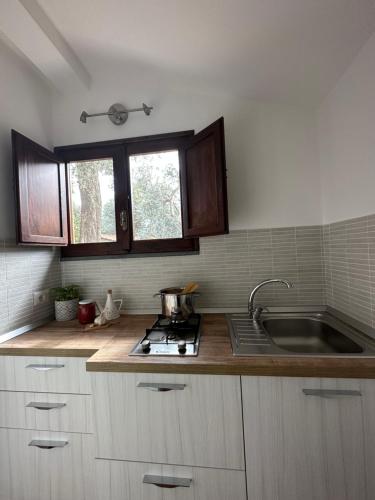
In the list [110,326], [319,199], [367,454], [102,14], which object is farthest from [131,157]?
[367,454]

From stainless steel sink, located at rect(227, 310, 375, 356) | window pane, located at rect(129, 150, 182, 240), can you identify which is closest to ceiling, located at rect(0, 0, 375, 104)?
window pane, located at rect(129, 150, 182, 240)

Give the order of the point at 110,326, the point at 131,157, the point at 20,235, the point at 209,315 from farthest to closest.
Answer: the point at 131,157 < the point at 209,315 < the point at 110,326 < the point at 20,235

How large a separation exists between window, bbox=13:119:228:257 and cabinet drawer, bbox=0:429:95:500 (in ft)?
3.38

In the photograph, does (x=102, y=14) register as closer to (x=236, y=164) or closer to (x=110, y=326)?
(x=236, y=164)

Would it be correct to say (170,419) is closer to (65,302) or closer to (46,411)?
(46,411)

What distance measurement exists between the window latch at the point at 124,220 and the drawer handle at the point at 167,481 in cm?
131

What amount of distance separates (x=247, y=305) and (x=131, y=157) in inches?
51.6

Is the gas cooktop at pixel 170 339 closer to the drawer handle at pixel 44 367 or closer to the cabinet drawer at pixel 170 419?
→ the cabinet drawer at pixel 170 419

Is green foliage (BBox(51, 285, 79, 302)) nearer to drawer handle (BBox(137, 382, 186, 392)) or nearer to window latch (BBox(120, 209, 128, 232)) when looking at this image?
window latch (BBox(120, 209, 128, 232))

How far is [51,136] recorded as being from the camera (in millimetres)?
1748

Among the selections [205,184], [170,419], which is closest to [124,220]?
[205,184]

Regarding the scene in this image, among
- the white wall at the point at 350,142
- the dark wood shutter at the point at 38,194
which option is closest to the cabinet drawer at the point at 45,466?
the dark wood shutter at the point at 38,194

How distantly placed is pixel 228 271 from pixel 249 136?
0.91m

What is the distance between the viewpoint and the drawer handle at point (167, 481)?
936 mm
